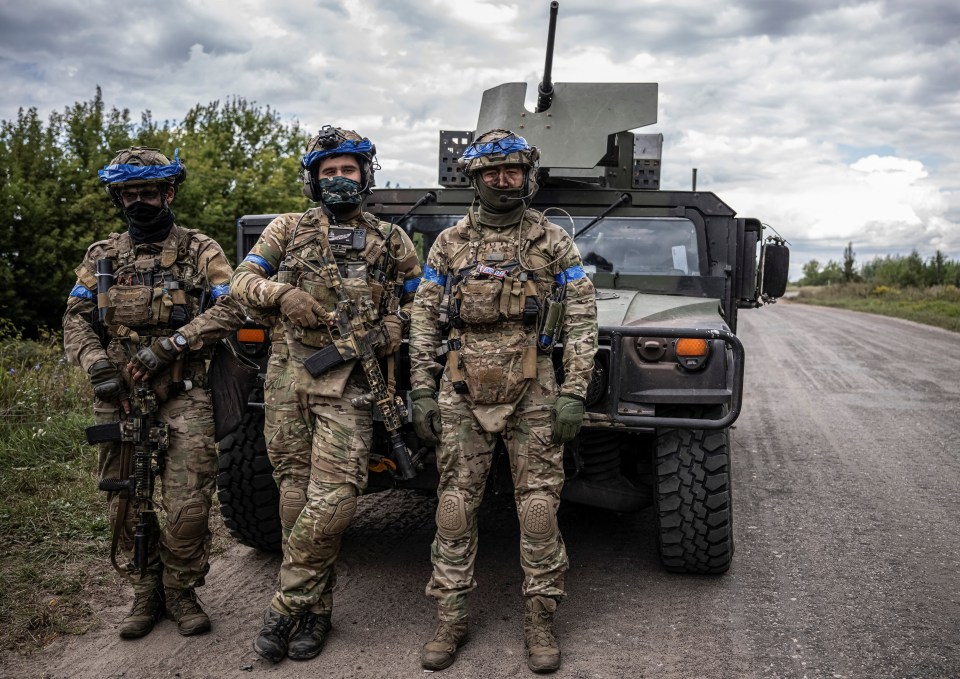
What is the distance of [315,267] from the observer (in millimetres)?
3242

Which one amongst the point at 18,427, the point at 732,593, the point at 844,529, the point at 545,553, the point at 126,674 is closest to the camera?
the point at 126,674

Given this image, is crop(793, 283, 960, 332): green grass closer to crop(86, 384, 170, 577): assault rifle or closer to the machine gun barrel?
the machine gun barrel

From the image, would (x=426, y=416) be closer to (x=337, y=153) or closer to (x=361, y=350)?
(x=361, y=350)

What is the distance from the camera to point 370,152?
10.9 ft

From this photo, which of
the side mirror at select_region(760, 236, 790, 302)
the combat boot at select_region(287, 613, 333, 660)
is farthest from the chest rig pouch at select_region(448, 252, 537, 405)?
the side mirror at select_region(760, 236, 790, 302)

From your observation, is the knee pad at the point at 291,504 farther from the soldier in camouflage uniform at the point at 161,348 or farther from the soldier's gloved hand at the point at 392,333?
the soldier's gloved hand at the point at 392,333

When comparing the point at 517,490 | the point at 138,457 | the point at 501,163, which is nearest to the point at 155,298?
the point at 138,457

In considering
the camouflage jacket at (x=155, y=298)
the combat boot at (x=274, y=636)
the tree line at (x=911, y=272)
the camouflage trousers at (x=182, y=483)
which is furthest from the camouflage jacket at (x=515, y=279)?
the tree line at (x=911, y=272)

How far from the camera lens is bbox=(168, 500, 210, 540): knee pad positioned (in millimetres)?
3279

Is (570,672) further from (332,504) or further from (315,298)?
(315,298)

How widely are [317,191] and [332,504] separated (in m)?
1.16

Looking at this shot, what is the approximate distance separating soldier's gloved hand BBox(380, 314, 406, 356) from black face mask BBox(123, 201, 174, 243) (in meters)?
0.93

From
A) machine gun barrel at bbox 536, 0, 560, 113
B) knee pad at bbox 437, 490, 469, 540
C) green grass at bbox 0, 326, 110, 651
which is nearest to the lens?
knee pad at bbox 437, 490, 469, 540

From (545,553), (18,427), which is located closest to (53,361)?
(18,427)
